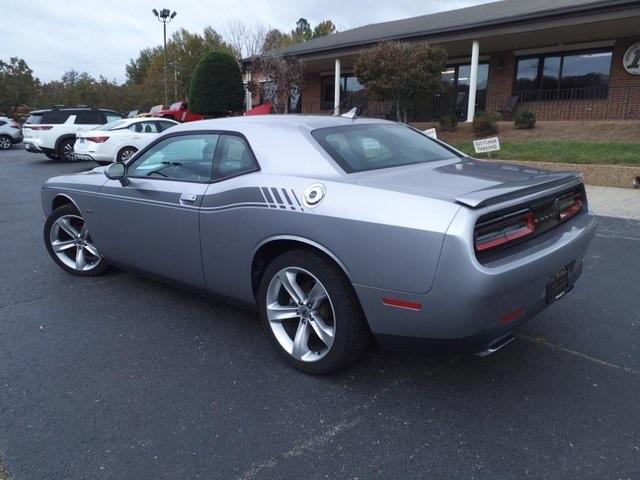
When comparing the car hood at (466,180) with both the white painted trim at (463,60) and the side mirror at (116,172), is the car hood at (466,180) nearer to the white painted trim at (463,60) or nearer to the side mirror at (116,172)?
the side mirror at (116,172)

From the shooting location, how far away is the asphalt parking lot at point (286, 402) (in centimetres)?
230

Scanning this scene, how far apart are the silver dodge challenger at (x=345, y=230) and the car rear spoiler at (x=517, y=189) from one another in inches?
0.5

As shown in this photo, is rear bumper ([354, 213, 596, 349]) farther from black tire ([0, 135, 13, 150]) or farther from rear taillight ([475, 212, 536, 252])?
black tire ([0, 135, 13, 150])

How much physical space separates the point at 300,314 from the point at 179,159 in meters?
1.57

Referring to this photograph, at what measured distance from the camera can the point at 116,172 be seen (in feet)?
13.0

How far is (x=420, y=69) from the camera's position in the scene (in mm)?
14508

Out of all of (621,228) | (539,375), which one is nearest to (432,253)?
(539,375)

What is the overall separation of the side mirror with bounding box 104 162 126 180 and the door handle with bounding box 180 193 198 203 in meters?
0.79

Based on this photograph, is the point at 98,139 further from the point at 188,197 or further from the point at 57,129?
the point at 188,197

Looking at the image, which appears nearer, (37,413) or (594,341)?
(37,413)

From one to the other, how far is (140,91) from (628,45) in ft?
157

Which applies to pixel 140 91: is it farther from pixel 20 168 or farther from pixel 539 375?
pixel 539 375

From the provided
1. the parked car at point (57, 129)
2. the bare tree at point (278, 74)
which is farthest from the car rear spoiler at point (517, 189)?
the bare tree at point (278, 74)

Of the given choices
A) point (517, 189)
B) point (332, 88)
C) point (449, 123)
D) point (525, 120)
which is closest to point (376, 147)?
point (517, 189)
